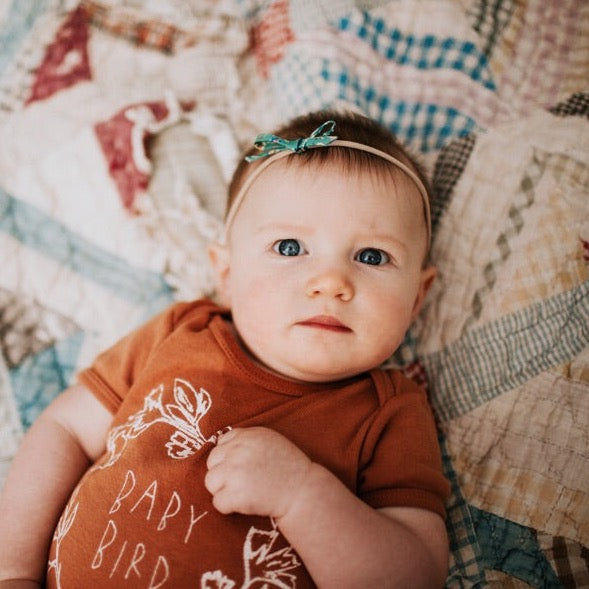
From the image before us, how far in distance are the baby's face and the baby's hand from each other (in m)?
0.15

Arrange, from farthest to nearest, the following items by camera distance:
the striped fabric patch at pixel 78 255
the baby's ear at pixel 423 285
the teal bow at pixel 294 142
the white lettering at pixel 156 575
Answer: the striped fabric patch at pixel 78 255, the baby's ear at pixel 423 285, the teal bow at pixel 294 142, the white lettering at pixel 156 575

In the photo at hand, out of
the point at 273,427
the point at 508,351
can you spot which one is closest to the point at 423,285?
the point at 508,351

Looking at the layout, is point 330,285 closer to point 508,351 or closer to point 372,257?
point 372,257

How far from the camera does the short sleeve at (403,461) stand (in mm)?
913

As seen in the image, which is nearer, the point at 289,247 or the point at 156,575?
the point at 156,575

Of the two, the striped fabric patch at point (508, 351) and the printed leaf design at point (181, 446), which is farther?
the striped fabric patch at point (508, 351)

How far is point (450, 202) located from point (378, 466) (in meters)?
0.61

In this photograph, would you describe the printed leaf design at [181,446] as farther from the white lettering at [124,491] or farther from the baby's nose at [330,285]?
the baby's nose at [330,285]

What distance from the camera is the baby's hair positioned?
1021 mm

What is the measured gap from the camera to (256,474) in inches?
32.9

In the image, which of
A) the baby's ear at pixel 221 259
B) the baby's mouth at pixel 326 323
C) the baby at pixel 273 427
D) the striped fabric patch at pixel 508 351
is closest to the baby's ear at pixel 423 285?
the baby at pixel 273 427

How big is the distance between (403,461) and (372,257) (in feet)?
1.11

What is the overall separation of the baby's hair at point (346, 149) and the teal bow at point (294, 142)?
16mm

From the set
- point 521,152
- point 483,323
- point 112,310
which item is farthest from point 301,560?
point 521,152
